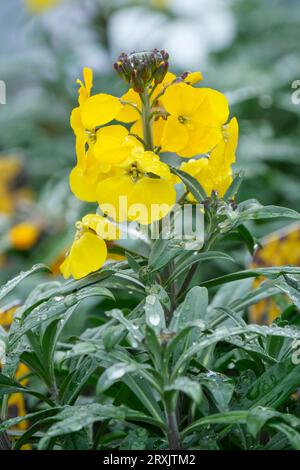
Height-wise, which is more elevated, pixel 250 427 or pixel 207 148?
pixel 207 148

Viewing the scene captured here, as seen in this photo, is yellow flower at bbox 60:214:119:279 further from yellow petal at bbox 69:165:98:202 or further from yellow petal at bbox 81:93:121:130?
yellow petal at bbox 81:93:121:130

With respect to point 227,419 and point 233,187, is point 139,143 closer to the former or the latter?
point 233,187

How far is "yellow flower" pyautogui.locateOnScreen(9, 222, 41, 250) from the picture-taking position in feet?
7.80

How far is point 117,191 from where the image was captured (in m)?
0.98

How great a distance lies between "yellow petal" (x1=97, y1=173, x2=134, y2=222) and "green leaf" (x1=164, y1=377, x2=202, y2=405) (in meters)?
0.24

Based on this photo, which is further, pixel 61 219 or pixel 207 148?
pixel 61 219

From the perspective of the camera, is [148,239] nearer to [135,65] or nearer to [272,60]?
[135,65]

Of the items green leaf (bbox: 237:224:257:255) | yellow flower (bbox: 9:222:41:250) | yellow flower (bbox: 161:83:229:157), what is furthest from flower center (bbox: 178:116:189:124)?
yellow flower (bbox: 9:222:41:250)

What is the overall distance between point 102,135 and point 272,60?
9.57 ft

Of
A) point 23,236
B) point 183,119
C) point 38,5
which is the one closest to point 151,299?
point 183,119

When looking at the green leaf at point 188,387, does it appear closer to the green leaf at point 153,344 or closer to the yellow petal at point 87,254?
the green leaf at point 153,344

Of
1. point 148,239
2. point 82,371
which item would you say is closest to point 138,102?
point 148,239
